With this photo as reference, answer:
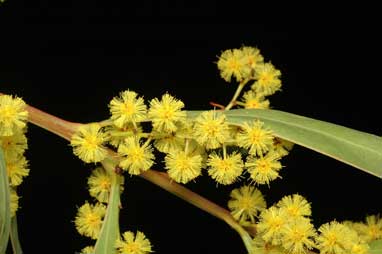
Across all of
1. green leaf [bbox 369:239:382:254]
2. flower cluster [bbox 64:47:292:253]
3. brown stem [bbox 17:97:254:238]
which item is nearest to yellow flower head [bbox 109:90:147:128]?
flower cluster [bbox 64:47:292:253]

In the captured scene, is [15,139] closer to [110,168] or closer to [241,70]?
[110,168]

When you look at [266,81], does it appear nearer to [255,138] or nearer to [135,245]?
[255,138]

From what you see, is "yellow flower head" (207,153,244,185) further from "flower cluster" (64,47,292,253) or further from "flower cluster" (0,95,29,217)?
"flower cluster" (0,95,29,217)

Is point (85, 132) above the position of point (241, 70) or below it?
below

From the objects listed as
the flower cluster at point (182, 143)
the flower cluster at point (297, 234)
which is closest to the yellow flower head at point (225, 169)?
the flower cluster at point (182, 143)

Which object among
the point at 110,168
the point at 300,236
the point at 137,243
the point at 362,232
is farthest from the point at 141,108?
the point at 362,232

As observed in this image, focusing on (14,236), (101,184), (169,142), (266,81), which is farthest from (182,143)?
(14,236)

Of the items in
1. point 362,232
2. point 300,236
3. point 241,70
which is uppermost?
point 241,70
